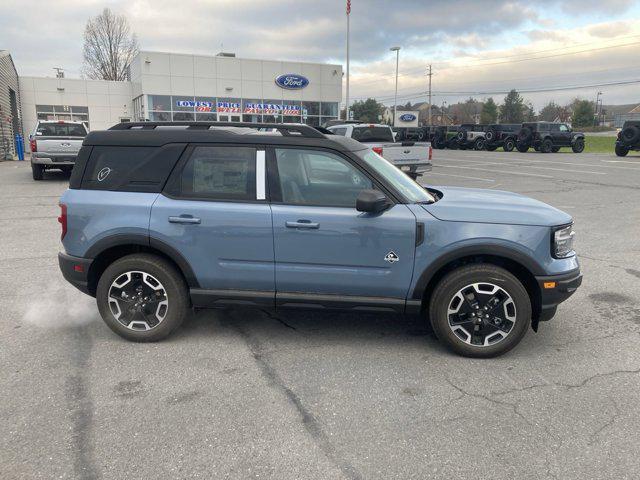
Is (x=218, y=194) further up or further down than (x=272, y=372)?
further up

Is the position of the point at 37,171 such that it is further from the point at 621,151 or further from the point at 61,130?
the point at 621,151

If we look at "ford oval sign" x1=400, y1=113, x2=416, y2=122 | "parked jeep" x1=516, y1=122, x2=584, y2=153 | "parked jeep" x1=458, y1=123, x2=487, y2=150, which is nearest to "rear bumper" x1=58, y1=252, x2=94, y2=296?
"parked jeep" x1=516, y1=122, x2=584, y2=153

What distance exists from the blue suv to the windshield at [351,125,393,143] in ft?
33.2

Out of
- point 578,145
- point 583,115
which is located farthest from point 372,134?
point 583,115

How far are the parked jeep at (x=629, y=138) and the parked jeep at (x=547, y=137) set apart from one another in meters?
4.59

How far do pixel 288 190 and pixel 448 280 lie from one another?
1.42 meters

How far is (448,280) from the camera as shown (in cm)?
381

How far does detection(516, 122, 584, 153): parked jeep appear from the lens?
32250 mm

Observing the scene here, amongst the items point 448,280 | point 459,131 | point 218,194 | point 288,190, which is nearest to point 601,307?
point 448,280

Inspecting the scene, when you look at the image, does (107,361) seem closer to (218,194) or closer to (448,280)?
(218,194)

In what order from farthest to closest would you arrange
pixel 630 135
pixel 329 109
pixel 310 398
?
pixel 329 109
pixel 630 135
pixel 310 398

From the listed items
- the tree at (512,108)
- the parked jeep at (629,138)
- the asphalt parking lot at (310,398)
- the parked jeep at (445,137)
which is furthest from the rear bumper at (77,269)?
the tree at (512,108)

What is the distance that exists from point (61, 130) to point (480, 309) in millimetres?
16608

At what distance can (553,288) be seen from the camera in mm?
3781
